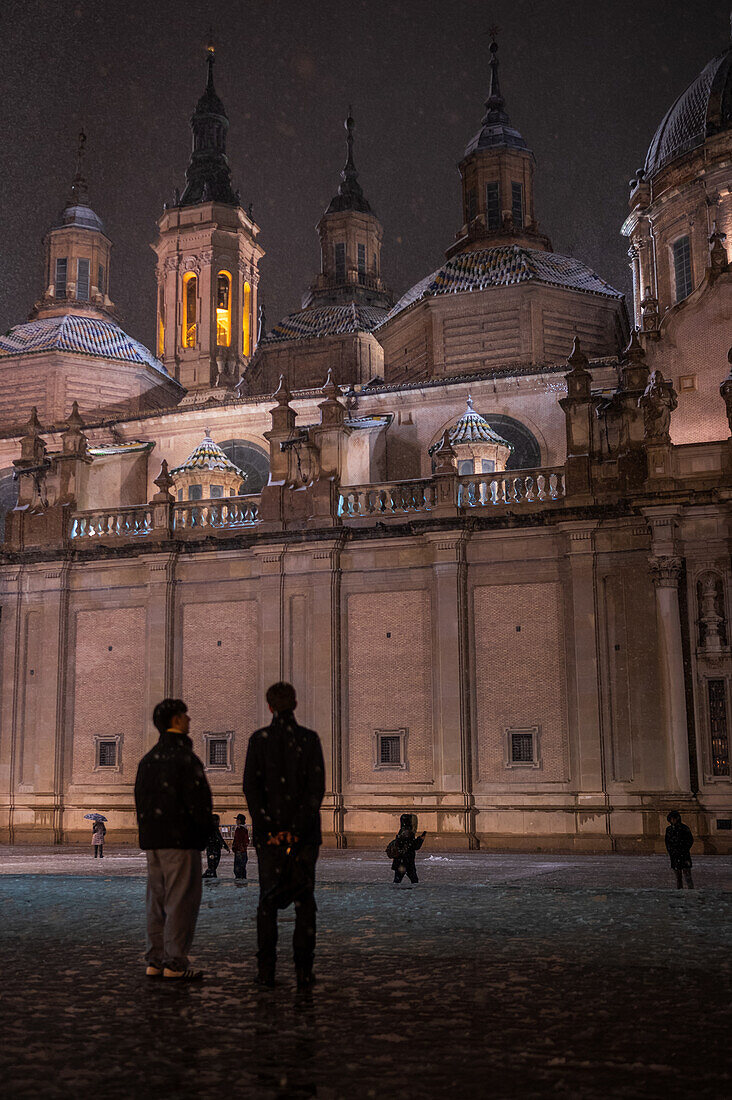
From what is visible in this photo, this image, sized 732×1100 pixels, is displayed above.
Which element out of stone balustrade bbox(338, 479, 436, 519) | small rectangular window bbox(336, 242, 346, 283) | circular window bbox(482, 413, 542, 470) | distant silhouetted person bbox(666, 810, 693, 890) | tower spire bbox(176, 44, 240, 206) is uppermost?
tower spire bbox(176, 44, 240, 206)

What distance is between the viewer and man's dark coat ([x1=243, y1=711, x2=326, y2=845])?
7.73 m

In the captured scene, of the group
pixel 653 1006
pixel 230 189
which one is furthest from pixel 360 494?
pixel 230 189

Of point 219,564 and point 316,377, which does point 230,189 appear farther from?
point 219,564

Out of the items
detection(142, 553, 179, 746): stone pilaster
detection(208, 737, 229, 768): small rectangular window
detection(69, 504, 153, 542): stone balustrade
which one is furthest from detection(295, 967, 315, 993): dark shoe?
detection(69, 504, 153, 542): stone balustrade

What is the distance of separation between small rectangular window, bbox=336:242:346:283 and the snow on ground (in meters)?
43.2

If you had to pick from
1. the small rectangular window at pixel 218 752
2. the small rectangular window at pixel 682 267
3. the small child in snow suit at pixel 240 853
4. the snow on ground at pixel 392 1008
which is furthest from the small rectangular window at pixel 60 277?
the snow on ground at pixel 392 1008

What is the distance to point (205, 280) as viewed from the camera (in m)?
54.1

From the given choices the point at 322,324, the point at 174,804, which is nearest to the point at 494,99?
the point at 322,324

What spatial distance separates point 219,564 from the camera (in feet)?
94.1

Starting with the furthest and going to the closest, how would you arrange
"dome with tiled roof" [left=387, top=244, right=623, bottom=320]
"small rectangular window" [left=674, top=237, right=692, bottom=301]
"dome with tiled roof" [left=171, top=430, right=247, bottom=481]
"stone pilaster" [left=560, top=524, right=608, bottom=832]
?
"dome with tiled roof" [left=387, top=244, right=623, bottom=320]
"small rectangular window" [left=674, top=237, right=692, bottom=301]
"dome with tiled roof" [left=171, top=430, right=247, bottom=481]
"stone pilaster" [left=560, top=524, right=608, bottom=832]

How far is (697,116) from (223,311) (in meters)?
26.6

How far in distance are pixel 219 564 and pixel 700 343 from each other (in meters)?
15.5

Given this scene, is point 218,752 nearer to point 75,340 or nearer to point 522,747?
point 522,747

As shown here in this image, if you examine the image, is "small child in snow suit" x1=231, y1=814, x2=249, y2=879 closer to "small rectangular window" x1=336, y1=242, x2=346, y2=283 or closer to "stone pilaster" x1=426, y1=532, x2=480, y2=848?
"stone pilaster" x1=426, y1=532, x2=480, y2=848
